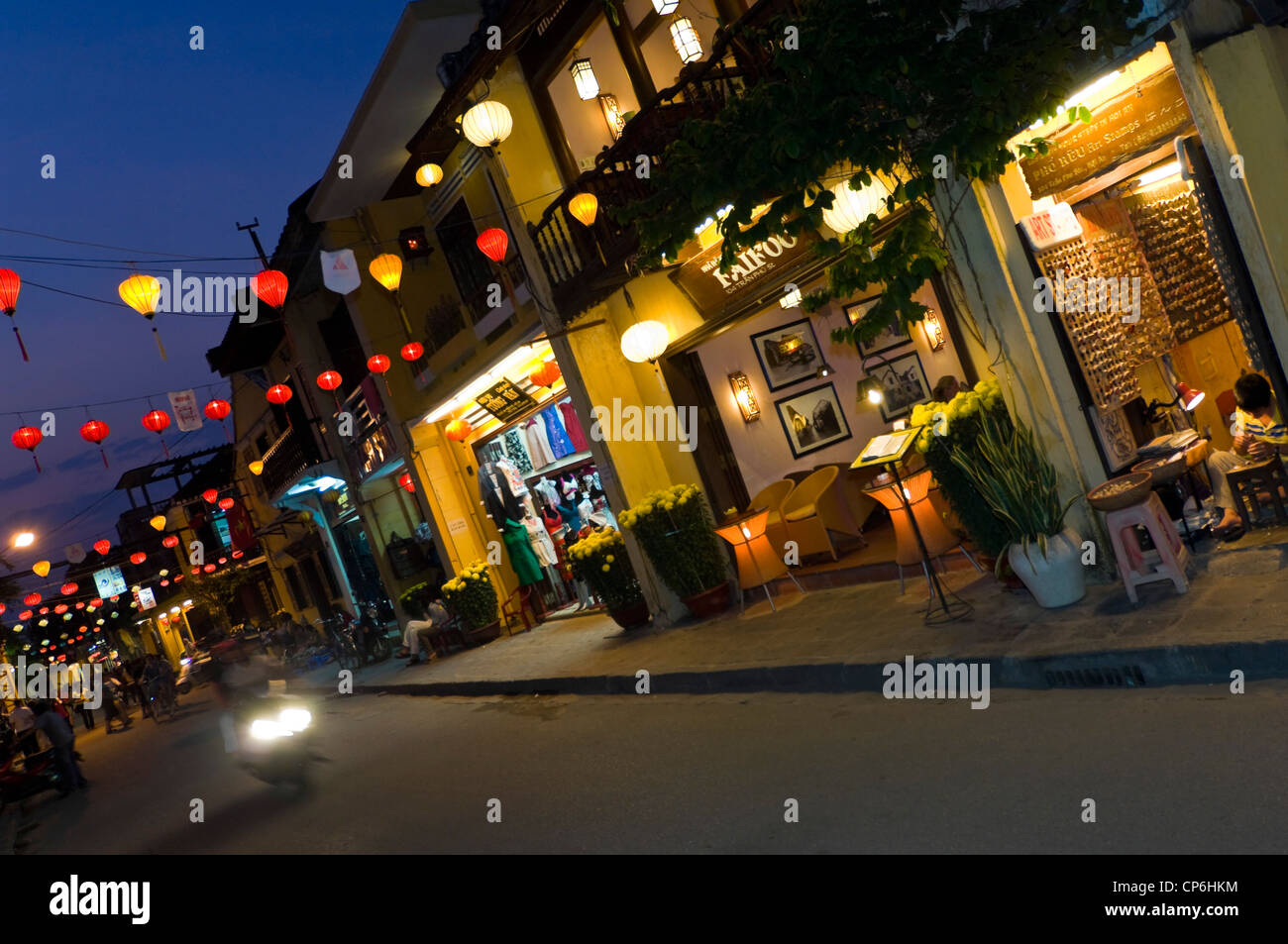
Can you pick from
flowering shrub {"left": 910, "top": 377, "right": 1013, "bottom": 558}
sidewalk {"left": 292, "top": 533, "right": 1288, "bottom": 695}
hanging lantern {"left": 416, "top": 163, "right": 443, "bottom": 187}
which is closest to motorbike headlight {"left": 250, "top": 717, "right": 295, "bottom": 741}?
sidewalk {"left": 292, "top": 533, "right": 1288, "bottom": 695}

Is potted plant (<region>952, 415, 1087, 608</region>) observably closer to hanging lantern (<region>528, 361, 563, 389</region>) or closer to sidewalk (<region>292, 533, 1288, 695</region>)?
sidewalk (<region>292, 533, 1288, 695</region>)

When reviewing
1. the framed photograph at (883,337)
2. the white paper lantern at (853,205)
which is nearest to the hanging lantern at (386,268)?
the framed photograph at (883,337)

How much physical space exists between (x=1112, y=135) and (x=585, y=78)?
7.24 meters

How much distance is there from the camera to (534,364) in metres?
16.9

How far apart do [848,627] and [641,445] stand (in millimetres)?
5470

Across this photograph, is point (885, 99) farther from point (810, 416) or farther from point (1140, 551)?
point (810, 416)

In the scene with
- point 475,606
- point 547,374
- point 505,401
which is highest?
point 505,401

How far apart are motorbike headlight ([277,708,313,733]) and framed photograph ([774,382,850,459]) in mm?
7887

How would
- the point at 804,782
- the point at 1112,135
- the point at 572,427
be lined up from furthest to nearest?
the point at 572,427 < the point at 1112,135 < the point at 804,782

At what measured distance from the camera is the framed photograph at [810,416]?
15.0 m

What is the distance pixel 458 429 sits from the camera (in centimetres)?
2073

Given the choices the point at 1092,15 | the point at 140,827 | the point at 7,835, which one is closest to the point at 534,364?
the point at 140,827

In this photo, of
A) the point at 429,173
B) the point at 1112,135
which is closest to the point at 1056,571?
the point at 1112,135

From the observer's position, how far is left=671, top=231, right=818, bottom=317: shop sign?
11266 mm
